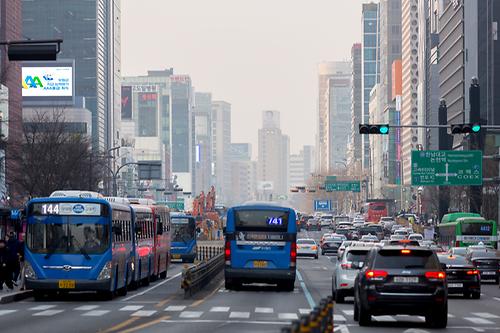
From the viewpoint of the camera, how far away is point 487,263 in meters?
58.2

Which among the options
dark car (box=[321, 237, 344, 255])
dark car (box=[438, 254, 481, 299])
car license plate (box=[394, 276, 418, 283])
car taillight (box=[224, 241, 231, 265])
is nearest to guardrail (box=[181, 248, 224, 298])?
car taillight (box=[224, 241, 231, 265])

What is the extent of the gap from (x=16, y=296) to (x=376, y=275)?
52.7 ft

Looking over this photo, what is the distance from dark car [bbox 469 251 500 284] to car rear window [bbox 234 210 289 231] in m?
14.6

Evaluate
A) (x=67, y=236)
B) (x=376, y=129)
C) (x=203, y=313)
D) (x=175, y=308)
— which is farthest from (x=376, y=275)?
(x=376, y=129)

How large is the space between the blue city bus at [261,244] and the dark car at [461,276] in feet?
17.6

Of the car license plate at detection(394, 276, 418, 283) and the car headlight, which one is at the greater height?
the car license plate at detection(394, 276, 418, 283)

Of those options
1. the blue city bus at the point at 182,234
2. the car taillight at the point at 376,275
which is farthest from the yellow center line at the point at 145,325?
the blue city bus at the point at 182,234

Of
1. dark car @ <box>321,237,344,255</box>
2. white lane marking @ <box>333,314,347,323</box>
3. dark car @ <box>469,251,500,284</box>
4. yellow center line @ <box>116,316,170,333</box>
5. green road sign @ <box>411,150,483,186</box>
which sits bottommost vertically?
dark car @ <box>321,237,344,255</box>

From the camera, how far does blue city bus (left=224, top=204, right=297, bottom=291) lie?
45.2 m

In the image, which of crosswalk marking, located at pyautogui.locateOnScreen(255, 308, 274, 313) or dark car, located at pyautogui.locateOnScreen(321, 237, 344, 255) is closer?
crosswalk marking, located at pyautogui.locateOnScreen(255, 308, 274, 313)

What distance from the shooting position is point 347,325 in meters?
27.5

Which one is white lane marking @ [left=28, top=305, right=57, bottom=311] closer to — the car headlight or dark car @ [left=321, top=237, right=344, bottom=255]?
the car headlight

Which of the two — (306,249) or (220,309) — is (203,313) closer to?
(220,309)

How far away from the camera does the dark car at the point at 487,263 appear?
57469mm
